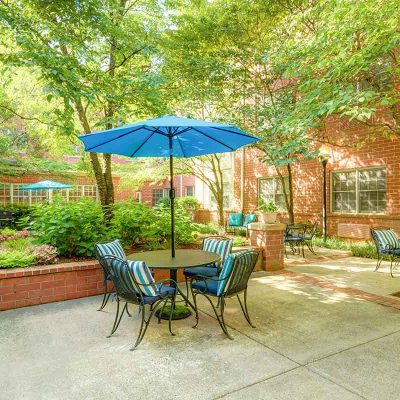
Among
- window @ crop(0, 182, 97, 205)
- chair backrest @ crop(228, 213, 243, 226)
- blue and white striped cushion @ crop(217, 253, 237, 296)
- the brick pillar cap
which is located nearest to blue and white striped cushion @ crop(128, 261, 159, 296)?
blue and white striped cushion @ crop(217, 253, 237, 296)

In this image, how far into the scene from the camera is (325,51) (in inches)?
193

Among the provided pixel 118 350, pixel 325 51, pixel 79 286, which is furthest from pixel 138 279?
pixel 325 51

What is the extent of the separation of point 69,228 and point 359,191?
8.89 metres

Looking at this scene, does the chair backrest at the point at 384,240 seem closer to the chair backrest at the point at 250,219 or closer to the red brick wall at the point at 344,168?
the red brick wall at the point at 344,168

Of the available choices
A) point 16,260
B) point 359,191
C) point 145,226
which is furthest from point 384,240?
point 16,260

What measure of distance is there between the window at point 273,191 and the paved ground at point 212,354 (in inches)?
326

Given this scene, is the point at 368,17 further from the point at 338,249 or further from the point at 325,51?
the point at 338,249

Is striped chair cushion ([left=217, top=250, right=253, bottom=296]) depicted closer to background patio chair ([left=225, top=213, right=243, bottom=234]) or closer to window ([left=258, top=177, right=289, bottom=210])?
window ([left=258, top=177, right=289, bottom=210])

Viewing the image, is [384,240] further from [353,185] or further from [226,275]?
[226,275]

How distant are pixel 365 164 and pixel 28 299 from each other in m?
9.78

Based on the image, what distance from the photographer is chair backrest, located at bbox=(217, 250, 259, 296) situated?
345cm

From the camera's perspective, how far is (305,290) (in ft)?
17.3

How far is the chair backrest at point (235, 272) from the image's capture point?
136 inches

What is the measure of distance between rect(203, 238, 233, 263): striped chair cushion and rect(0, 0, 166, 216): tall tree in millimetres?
2800
